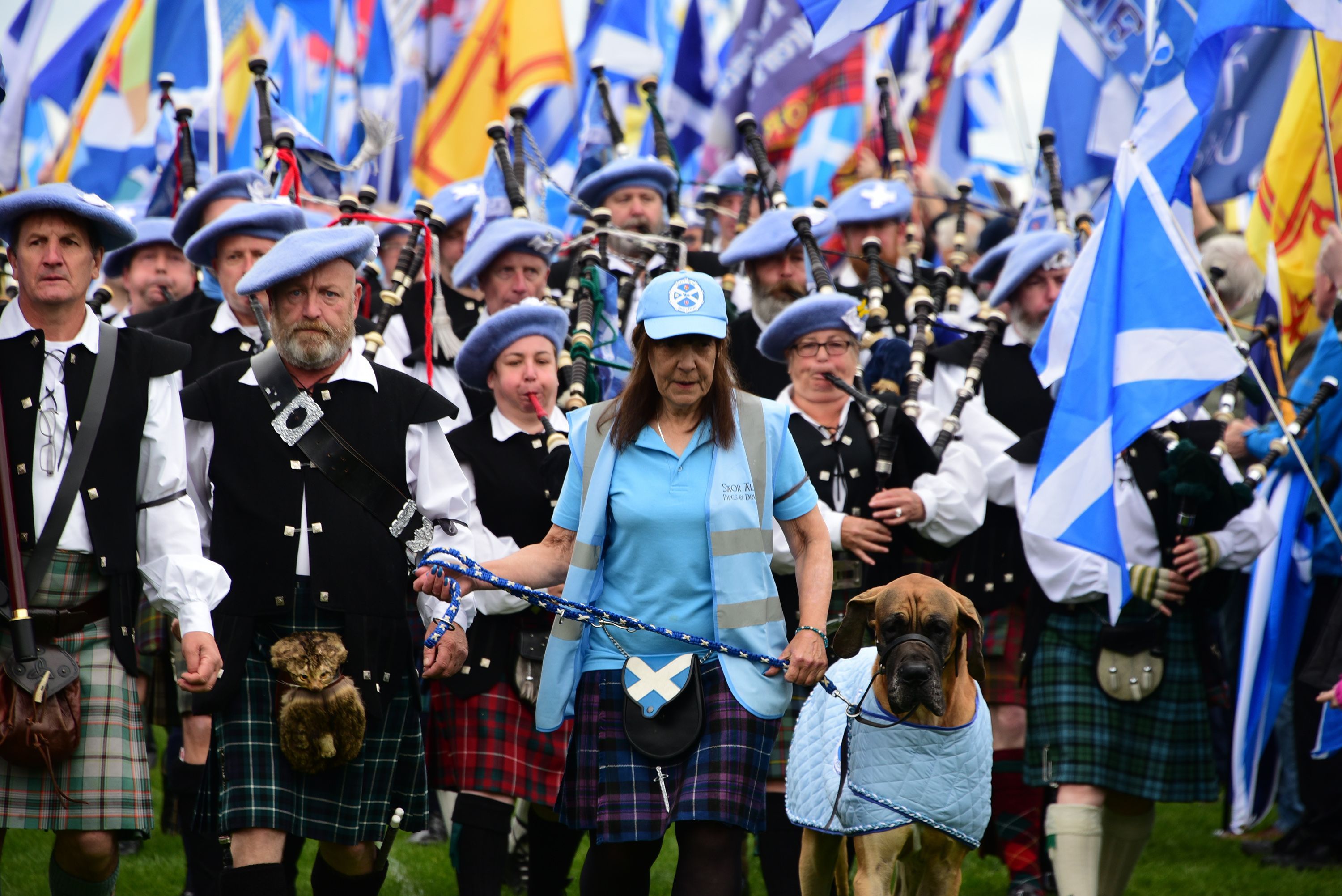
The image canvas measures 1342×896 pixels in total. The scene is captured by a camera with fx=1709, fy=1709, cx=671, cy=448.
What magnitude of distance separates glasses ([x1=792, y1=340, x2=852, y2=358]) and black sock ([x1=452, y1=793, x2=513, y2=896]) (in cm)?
202

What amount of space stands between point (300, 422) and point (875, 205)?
3954 millimetres

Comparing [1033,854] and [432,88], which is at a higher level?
[432,88]

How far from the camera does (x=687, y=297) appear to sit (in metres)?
4.77

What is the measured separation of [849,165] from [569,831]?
6.55m

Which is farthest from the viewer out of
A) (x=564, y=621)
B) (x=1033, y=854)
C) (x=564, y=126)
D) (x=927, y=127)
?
(x=927, y=127)

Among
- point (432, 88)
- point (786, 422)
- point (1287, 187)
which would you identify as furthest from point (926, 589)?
point (432, 88)

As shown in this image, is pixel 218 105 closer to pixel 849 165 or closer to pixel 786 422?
pixel 849 165

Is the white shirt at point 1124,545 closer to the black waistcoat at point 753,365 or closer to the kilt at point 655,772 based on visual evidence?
the black waistcoat at point 753,365

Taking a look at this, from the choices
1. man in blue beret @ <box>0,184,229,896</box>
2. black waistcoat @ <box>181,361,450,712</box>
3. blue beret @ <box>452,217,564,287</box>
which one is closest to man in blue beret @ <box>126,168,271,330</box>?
blue beret @ <box>452,217,564,287</box>

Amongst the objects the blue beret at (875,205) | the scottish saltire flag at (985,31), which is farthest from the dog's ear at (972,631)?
the scottish saltire flag at (985,31)

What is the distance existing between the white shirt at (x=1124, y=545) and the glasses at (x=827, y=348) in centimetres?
89

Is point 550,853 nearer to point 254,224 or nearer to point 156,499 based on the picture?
point 156,499

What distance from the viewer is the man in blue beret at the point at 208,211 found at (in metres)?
7.46

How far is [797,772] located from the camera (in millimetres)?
5340
